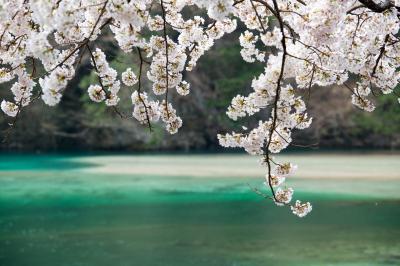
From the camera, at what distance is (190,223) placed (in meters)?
9.77

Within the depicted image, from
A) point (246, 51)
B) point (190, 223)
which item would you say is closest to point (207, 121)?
point (190, 223)

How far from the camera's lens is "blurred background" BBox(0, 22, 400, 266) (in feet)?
26.4

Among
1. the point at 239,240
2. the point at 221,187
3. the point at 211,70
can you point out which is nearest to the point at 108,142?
the point at 211,70

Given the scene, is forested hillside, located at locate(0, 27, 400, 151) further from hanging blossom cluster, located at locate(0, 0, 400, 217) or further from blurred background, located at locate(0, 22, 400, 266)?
hanging blossom cluster, located at locate(0, 0, 400, 217)

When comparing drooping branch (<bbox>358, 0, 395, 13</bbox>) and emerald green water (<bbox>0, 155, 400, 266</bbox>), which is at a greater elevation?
drooping branch (<bbox>358, 0, 395, 13</bbox>)

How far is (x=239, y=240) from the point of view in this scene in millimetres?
8656

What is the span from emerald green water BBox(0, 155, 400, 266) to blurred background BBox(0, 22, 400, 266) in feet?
0.08

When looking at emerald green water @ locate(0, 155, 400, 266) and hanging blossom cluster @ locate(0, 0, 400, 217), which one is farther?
emerald green water @ locate(0, 155, 400, 266)

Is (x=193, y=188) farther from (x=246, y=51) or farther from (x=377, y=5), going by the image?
(x=377, y=5)

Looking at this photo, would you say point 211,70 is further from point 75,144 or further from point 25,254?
point 25,254

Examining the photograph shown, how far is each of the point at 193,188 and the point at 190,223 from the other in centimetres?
371

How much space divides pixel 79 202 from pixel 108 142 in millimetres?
13998

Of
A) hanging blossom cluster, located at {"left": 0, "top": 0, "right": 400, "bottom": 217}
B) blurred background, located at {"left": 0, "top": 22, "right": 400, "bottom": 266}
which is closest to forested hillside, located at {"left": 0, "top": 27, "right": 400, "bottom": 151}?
blurred background, located at {"left": 0, "top": 22, "right": 400, "bottom": 266}

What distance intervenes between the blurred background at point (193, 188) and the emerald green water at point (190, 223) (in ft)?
0.08
